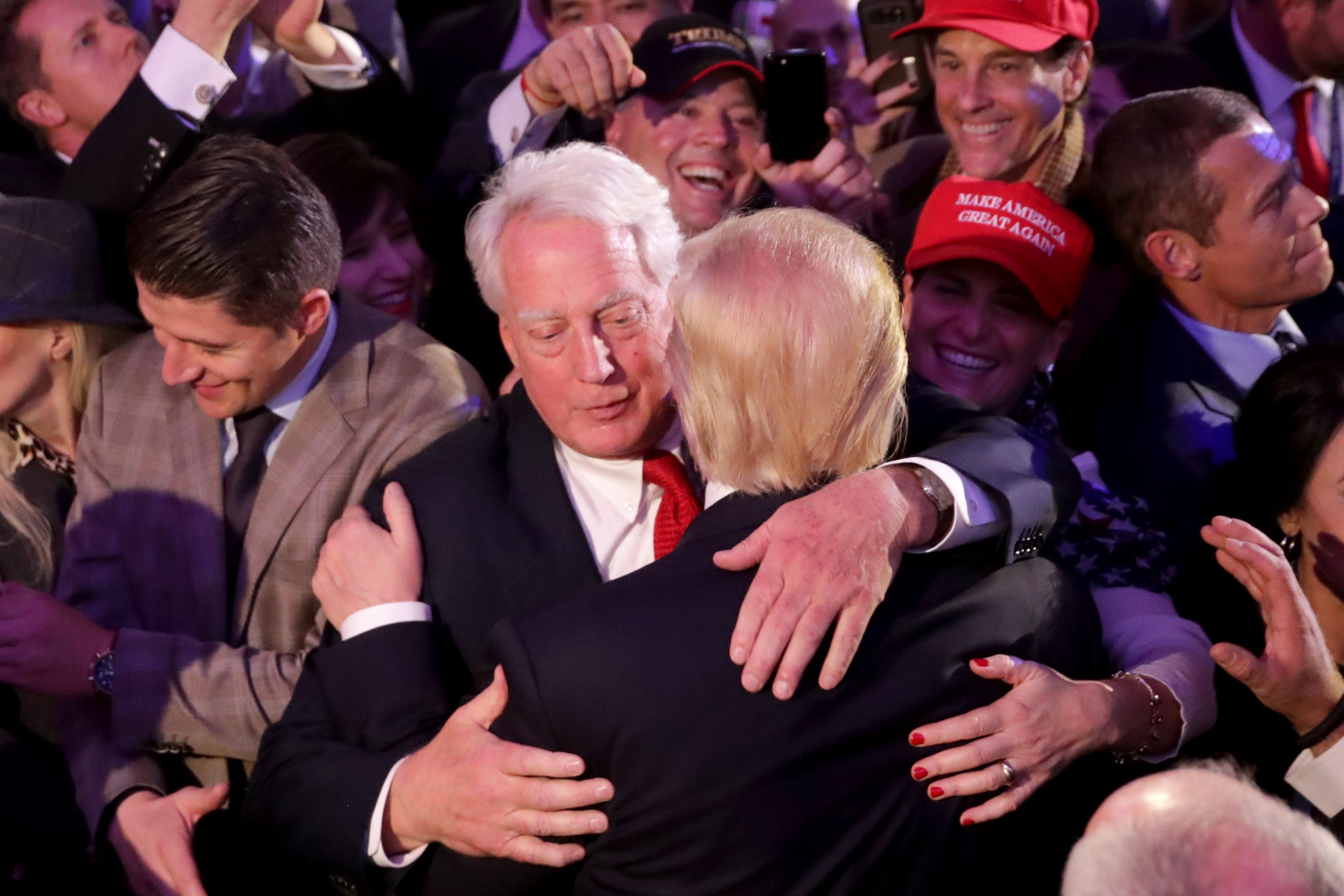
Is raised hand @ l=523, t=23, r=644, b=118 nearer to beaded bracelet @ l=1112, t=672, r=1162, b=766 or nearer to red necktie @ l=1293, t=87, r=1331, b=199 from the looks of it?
beaded bracelet @ l=1112, t=672, r=1162, b=766

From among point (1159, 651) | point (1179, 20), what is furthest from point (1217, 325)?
point (1179, 20)

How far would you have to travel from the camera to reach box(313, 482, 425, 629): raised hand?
81.5 inches

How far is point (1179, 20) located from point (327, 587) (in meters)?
3.23

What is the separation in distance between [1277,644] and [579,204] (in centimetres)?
133

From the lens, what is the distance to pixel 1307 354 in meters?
2.50

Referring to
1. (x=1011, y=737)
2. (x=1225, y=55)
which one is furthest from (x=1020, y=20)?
(x=1011, y=737)

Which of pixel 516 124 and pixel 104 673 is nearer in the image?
pixel 104 673

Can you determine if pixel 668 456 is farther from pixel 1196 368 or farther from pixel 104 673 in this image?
pixel 1196 368

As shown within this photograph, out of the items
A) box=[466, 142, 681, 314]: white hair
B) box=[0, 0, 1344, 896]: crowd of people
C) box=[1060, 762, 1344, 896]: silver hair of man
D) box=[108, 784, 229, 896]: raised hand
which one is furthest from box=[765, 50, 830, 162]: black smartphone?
box=[1060, 762, 1344, 896]: silver hair of man

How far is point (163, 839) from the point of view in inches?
90.1

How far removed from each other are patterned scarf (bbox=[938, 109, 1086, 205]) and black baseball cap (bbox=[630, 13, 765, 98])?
57 cm

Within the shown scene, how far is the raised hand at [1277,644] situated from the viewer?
2008mm

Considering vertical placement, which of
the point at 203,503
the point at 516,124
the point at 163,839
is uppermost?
the point at 516,124

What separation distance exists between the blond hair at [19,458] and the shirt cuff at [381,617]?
3.15 feet
